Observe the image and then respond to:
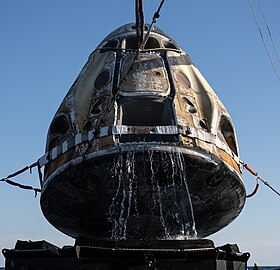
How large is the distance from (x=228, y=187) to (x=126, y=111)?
3324 mm

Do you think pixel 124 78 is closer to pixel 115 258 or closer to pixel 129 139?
pixel 129 139

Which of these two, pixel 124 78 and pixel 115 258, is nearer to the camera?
pixel 115 258

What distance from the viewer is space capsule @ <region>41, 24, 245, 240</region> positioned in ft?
37.8

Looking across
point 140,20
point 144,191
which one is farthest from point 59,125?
point 140,20

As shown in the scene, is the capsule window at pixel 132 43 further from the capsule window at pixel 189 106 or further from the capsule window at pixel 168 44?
the capsule window at pixel 189 106

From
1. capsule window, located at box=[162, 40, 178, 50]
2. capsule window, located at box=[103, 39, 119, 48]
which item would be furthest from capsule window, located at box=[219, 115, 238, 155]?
capsule window, located at box=[103, 39, 119, 48]

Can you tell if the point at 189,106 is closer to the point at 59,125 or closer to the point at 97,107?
the point at 97,107

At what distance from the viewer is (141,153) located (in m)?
11.2

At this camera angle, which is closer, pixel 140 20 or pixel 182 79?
pixel 140 20

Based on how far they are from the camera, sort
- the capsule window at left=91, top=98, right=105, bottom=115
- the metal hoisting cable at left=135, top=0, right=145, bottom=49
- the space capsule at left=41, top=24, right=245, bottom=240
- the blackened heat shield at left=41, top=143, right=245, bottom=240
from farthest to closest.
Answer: the metal hoisting cable at left=135, top=0, right=145, bottom=49 < the capsule window at left=91, top=98, right=105, bottom=115 < the space capsule at left=41, top=24, right=245, bottom=240 < the blackened heat shield at left=41, top=143, right=245, bottom=240

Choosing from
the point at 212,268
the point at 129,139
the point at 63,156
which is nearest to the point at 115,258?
the point at 212,268

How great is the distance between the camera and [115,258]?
7.86 metres

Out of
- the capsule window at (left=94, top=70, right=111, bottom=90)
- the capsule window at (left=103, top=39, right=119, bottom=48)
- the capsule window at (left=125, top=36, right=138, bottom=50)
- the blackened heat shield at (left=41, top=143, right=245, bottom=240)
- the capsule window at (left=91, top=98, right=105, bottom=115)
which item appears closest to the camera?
the blackened heat shield at (left=41, top=143, right=245, bottom=240)

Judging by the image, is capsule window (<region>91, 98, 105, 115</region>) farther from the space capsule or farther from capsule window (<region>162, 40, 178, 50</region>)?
capsule window (<region>162, 40, 178, 50</region>)
